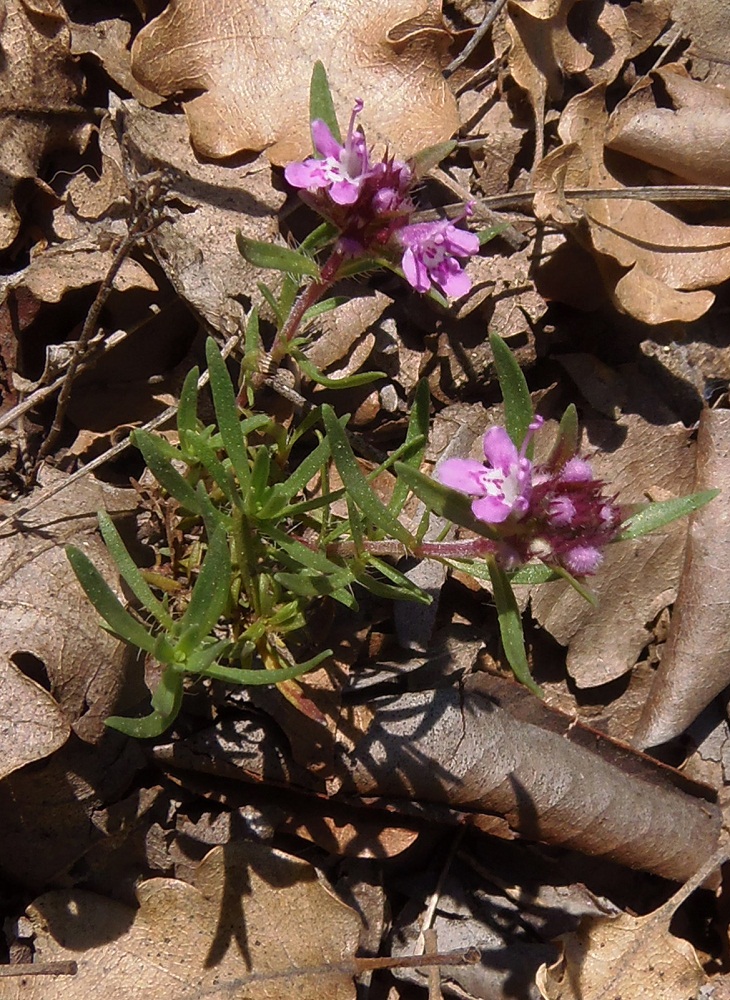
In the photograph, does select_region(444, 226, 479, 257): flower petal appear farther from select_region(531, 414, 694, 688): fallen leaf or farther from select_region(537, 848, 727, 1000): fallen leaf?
select_region(537, 848, 727, 1000): fallen leaf

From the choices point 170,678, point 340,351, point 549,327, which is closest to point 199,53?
point 340,351

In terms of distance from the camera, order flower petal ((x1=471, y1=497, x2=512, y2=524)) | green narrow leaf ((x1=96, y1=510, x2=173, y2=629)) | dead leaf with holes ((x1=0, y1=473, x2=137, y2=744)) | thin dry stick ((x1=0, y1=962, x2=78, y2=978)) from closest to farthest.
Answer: flower petal ((x1=471, y1=497, x2=512, y2=524)), green narrow leaf ((x1=96, y1=510, x2=173, y2=629)), dead leaf with holes ((x1=0, y1=473, x2=137, y2=744)), thin dry stick ((x1=0, y1=962, x2=78, y2=978))

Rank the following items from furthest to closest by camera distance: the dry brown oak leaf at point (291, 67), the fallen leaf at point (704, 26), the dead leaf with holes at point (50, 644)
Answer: the fallen leaf at point (704, 26)
the dry brown oak leaf at point (291, 67)
the dead leaf with holes at point (50, 644)

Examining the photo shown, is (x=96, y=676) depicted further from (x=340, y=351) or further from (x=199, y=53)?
(x=199, y=53)

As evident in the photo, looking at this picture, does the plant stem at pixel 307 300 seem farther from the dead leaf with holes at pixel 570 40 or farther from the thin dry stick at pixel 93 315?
the dead leaf with holes at pixel 570 40

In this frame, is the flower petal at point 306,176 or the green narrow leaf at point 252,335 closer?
the flower petal at point 306,176

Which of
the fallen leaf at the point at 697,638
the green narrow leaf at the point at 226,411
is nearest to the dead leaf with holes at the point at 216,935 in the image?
the green narrow leaf at the point at 226,411

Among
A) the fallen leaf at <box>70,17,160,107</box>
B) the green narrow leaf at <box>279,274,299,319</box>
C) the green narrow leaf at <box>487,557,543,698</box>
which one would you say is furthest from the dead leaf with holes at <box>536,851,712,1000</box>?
the fallen leaf at <box>70,17,160,107</box>
